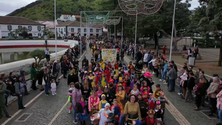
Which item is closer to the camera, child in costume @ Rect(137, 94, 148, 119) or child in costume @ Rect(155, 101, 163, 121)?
child in costume @ Rect(155, 101, 163, 121)

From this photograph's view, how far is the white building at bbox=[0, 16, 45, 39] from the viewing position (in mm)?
62503

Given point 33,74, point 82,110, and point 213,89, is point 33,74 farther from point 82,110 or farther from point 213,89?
point 213,89

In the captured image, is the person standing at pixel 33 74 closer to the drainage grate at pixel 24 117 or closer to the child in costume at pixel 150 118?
the drainage grate at pixel 24 117

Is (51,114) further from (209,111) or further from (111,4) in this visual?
(111,4)

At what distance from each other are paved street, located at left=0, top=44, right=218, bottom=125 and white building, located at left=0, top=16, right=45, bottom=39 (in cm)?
5644

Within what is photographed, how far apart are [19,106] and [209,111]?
8.83m

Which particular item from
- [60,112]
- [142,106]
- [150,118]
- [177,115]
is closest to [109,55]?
[60,112]

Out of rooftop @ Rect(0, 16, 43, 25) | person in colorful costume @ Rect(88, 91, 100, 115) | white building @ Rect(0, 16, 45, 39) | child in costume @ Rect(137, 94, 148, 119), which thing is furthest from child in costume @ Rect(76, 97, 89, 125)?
rooftop @ Rect(0, 16, 43, 25)

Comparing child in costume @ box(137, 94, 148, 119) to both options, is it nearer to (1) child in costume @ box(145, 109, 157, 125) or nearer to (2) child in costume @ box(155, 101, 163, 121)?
A: (2) child in costume @ box(155, 101, 163, 121)

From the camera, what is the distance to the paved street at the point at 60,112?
7785 mm

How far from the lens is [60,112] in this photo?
869 centimetres

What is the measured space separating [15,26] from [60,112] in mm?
64982

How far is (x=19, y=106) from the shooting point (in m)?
8.95

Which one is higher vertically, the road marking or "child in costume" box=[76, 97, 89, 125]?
"child in costume" box=[76, 97, 89, 125]
